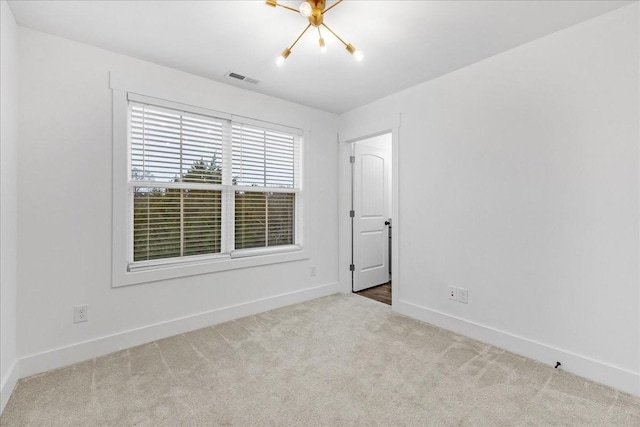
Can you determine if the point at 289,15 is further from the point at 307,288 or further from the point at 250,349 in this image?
the point at 307,288

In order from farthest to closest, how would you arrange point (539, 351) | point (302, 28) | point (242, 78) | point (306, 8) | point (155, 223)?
point (242, 78) < point (155, 223) < point (539, 351) < point (302, 28) < point (306, 8)

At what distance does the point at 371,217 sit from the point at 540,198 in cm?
214

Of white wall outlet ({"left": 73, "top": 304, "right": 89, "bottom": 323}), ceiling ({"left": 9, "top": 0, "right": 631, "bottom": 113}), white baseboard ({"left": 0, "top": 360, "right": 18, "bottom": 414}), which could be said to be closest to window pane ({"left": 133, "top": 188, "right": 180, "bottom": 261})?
white wall outlet ({"left": 73, "top": 304, "right": 89, "bottom": 323})

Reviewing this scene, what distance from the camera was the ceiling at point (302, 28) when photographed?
185 cm

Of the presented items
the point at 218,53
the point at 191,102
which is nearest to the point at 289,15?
the point at 218,53

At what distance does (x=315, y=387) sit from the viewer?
1.88 metres

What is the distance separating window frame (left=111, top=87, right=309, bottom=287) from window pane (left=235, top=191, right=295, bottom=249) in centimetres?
9

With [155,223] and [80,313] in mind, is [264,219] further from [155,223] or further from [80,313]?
[80,313]

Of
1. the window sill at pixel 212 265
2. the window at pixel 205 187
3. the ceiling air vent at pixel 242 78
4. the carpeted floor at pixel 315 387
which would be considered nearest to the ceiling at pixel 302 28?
the ceiling air vent at pixel 242 78

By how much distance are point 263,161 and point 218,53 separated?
1.19 m

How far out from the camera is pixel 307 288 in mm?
3641

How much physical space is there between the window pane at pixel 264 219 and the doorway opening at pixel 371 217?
877mm

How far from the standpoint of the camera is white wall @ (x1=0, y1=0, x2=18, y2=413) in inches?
68.0

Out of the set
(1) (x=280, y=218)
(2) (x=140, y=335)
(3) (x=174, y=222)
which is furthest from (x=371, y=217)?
(2) (x=140, y=335)
